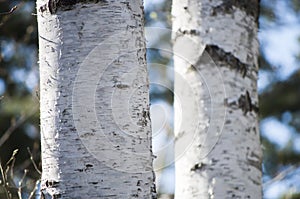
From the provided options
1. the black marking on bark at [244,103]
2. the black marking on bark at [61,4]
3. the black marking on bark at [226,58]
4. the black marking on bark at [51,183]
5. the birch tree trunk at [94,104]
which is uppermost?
the black marking on bark at [226,58]

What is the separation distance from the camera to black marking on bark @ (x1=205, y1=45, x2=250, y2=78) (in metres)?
1.85

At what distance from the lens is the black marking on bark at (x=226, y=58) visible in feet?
6.06

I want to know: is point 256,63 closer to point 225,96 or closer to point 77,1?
point 225,96

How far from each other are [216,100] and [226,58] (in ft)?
0.39

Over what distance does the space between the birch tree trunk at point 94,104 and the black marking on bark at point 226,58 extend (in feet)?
2.09

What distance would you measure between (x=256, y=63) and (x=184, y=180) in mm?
403

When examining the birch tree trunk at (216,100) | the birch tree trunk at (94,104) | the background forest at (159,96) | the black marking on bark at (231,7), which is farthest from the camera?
the background forest at (159,96)

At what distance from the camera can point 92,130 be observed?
118 cm

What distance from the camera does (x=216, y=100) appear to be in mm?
1842

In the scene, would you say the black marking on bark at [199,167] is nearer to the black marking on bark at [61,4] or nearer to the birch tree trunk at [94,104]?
the birch tree trunk at [94,104]

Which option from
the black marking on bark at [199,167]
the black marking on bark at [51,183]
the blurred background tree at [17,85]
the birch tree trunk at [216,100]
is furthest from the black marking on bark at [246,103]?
the blurred background tree at [17,85]

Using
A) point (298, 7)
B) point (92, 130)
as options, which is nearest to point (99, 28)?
point (92, 130)

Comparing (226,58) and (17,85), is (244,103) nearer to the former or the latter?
(226,58)

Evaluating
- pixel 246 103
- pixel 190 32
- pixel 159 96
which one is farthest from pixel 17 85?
pixel 246 103
